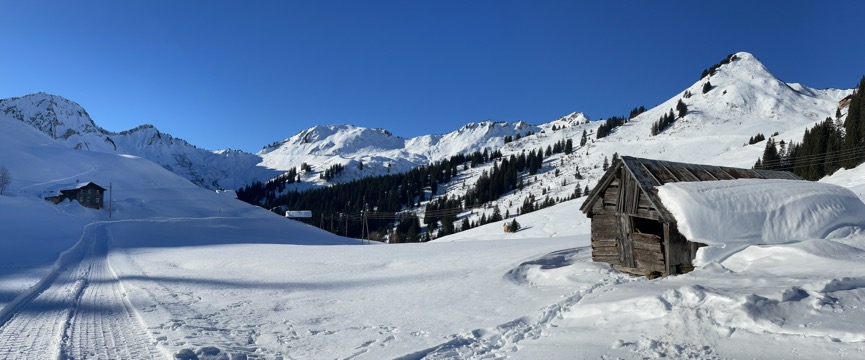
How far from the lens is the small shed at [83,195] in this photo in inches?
2768

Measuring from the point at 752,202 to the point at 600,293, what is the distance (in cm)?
690

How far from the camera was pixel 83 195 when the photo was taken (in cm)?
7044

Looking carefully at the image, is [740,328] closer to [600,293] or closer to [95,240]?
[600,293]

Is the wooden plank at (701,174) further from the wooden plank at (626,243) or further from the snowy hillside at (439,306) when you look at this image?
the wooden plank at (626,243)

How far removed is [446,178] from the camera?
162 metres

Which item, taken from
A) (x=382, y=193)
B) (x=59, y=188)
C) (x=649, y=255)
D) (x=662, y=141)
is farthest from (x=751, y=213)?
(x=382, y=193)

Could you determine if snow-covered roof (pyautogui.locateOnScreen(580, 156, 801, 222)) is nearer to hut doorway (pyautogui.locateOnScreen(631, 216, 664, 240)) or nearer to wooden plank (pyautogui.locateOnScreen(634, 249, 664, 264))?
wooden plank (pyautogui.locateOnScreen(634, 249, 664, 264))

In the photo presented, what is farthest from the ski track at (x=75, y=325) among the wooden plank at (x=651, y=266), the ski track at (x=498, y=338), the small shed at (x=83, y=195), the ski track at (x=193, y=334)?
the small shed at (x=83, y=195)

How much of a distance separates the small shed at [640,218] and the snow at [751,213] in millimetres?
759

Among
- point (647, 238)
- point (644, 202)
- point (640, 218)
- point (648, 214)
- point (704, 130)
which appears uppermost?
point (704, 130)

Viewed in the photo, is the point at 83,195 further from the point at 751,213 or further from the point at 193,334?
the point at 751,213

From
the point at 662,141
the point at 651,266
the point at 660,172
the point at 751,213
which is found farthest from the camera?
the point at 662,141

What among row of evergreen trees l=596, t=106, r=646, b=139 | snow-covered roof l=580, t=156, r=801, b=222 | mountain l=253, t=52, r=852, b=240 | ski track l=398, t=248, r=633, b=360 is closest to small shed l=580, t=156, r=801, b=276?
snow-covered roof l=580, t=156, r=801, b=222

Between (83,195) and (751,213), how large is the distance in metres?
85.7
